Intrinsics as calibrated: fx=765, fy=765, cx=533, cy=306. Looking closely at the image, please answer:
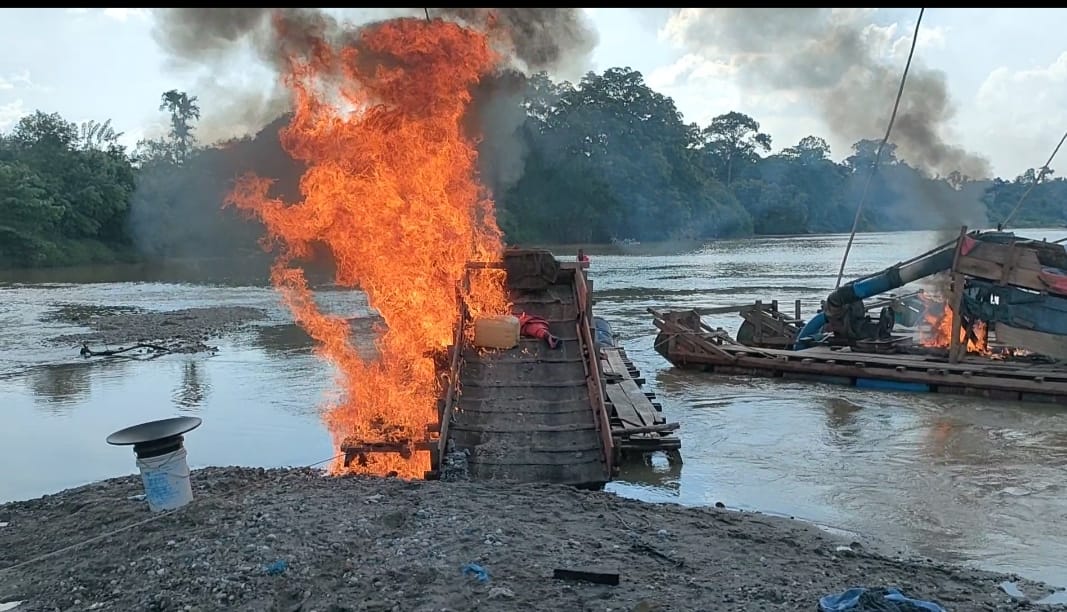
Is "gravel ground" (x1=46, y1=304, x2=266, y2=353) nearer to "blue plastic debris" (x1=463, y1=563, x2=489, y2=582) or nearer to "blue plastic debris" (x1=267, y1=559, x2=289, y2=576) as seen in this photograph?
"blue plastic debris" (x1=267, y1=559, x2=289, y2=576)

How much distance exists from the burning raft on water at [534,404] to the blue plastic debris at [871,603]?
3.81 meters

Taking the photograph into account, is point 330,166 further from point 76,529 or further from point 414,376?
point 76,529

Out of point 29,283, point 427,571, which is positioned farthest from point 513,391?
point 29,283

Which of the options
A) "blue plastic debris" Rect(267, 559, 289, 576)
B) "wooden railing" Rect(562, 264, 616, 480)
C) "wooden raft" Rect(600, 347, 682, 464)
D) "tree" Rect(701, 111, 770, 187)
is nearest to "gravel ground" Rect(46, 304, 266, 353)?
"wooden raft" Rect(600, 347, 682, 464)

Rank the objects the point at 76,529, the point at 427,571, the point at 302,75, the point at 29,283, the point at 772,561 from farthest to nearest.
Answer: the point at 29,283 → the point at 302,75 → the point at 76,529 → the point at 772,561 → the point at 427,571

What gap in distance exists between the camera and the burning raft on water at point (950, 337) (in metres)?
14.8

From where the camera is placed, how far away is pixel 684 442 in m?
12.4

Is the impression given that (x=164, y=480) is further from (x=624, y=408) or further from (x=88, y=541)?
(x=624, y=408)

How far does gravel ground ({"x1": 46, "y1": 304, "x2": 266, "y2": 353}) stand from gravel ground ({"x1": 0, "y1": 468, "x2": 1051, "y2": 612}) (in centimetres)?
1636

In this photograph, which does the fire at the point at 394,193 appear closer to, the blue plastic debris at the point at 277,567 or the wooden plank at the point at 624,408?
the wooden plank at the point at 624,408

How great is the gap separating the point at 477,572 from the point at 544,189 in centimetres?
7549

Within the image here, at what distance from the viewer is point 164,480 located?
7.69 meters

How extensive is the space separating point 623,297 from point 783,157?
331 feet

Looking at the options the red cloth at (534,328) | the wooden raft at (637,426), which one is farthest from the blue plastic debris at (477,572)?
the red cloth at (534,328)
